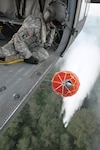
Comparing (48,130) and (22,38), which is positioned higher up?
(22,38)

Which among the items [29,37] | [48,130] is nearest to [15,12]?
[29,37]

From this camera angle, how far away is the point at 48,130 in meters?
14.9

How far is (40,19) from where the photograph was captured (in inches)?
142

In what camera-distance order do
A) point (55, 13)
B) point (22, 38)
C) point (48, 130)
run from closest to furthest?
point (55, 13) → point (22, 38) → point (48, 130)

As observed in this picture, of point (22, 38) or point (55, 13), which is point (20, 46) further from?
point (55, 13)

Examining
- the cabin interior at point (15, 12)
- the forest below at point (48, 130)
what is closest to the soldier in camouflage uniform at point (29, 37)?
the cabin interior at point (15, 12)

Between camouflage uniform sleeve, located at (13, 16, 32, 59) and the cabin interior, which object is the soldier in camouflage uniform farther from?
the cabin interior

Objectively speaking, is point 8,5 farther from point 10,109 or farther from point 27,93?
point 10,109

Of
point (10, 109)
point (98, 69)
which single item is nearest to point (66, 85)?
point (10, 109)

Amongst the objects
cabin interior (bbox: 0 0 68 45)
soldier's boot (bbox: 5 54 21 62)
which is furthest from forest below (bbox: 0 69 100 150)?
soldier's boot (bbox: 5 54 21 62)

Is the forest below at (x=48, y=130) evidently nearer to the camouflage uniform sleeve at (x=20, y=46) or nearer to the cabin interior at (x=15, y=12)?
the cabin interior at (x=15, y=12)

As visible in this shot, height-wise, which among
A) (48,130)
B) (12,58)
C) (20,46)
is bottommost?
(48,130)

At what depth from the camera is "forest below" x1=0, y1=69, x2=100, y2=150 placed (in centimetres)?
1405

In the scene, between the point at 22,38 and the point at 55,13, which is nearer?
the point at 55,13
